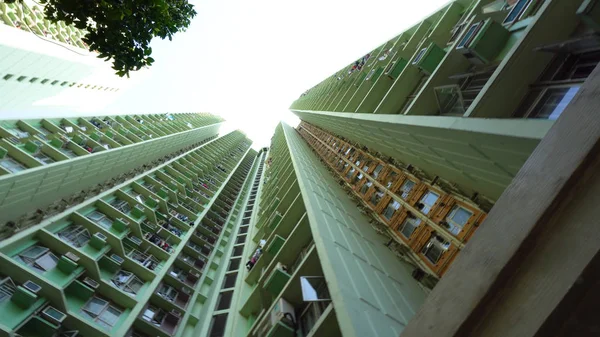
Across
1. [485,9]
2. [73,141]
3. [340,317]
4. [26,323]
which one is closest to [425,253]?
[340,317]

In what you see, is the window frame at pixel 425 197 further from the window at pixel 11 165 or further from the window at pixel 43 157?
the window at pixel 43 157

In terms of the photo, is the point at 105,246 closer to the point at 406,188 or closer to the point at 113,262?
the point at 113,262

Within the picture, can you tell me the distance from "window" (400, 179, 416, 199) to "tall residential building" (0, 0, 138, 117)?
32.2 meters

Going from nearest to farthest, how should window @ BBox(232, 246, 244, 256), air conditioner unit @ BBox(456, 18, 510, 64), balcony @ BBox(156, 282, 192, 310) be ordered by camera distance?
air conditioner unit @ BBox(456, 18, 510, 64), balcony @ BBox(156, 282, 192, 310), window @ BBox(232, 246, 244, 256)

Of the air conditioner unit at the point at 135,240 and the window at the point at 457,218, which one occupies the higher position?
the window at the point at 457,218

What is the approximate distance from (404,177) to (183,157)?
3122 centimetres

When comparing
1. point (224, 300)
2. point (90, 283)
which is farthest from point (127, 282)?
point (224, 300)

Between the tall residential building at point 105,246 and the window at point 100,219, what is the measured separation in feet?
0.26

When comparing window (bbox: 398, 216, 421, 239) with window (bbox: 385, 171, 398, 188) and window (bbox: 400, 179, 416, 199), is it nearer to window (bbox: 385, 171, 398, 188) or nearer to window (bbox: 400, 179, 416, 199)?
window (bbox: 400, 179, 416, 199)

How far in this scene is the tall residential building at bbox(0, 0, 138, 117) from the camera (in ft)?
112

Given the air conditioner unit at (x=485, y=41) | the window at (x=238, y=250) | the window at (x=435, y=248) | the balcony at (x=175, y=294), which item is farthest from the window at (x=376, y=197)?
the window at (x=238, y=250)

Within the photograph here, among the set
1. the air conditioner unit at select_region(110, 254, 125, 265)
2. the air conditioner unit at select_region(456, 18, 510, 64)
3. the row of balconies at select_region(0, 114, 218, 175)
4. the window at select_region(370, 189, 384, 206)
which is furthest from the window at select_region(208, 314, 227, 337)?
the air conditioner unit at select_region(456, 18, 510, 64)

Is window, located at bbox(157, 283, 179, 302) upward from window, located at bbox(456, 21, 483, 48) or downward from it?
downward

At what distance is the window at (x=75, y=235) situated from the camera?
1521cm
